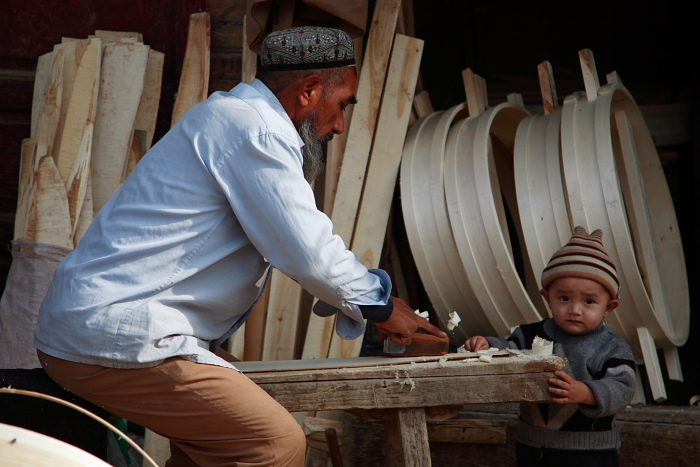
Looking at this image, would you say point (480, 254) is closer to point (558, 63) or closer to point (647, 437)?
point (647, 437)

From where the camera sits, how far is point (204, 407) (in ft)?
6.31

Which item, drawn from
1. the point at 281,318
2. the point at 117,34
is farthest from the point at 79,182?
the point at 281,318

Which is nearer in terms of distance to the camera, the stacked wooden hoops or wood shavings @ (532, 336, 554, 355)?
wood shavings @ (532, 336, 554, 355)

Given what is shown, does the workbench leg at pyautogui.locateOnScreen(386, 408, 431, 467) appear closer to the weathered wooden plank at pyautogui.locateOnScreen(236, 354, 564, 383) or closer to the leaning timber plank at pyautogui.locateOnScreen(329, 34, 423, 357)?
the weathered wooden plank at pyautogui.locateOnScreen(236, 354, 564, 383)

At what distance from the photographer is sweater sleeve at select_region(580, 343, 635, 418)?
243 cm

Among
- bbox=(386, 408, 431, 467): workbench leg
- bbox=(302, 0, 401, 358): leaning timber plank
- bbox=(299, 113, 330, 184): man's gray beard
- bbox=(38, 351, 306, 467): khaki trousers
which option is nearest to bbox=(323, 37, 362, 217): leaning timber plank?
bbox=(302, 0, 401, 358): leaning timber plank

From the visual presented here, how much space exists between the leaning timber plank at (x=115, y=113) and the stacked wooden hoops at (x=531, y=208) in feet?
4.40

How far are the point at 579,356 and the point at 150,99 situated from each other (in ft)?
7.78

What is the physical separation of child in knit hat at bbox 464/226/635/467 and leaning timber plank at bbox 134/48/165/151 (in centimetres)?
197

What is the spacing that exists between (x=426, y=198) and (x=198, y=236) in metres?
1.86

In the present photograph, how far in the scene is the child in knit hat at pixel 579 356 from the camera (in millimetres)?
2596

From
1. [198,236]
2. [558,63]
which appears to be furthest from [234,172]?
[558,63]

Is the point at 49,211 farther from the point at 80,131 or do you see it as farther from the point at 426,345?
the point at 426,345

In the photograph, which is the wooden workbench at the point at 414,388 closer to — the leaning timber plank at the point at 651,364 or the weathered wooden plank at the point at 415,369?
the weathered wooden plank at the point at 415,369
